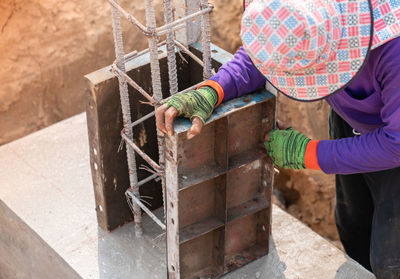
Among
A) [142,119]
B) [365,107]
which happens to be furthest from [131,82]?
[365,107]

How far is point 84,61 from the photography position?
4.91 metres

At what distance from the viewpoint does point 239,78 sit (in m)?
2.66

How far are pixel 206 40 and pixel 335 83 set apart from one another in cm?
74

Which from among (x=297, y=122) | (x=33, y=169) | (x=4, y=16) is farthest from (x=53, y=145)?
(x=297, y=122)

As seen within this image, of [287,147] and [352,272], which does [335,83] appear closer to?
[287,147]

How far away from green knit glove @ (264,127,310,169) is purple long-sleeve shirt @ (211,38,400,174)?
8 centimetres

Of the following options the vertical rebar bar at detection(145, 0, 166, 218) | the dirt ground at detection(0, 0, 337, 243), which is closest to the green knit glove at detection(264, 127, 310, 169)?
the vertical rebar bar at detection(145, 0, 166, 218)

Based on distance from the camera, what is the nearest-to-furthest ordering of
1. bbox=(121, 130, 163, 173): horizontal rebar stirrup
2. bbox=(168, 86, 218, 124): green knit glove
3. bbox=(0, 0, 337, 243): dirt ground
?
bbox=(168, 86, 218, 124): green knit glove < bbox=(121, 130, 163, 173): horizontal rebar stirrup < bbox=(0, 0, 337, 243): dirt ground

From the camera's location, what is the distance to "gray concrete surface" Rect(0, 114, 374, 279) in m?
3.03

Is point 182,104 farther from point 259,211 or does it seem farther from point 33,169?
point 33,169

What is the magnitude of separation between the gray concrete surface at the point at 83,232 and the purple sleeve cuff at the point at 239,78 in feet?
2.71

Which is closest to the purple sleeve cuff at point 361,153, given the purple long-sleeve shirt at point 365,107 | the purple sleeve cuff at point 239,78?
the purple long-sleeve shirt at point 365,107

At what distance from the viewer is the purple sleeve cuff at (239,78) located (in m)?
2.65

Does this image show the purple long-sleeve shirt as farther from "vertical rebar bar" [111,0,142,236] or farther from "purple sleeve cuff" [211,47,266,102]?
"vertical rebar bar" [111,0,142,236]
